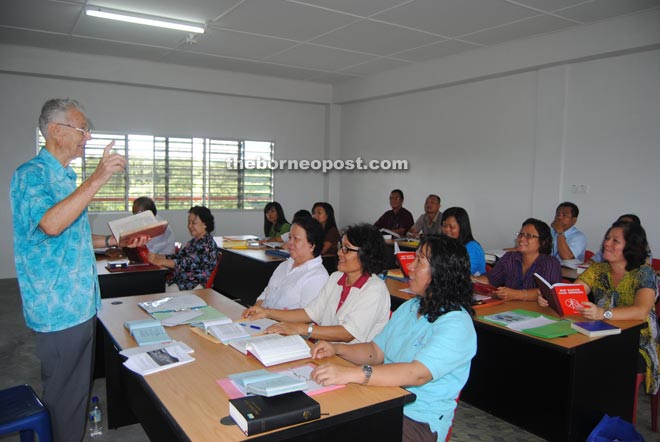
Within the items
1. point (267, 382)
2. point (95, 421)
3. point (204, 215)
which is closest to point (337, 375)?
point (267, 382)

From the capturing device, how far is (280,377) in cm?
170

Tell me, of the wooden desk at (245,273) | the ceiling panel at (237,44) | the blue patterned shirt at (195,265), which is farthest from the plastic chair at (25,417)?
the ceiling panel at (237,44)

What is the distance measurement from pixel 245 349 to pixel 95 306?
2.44ft

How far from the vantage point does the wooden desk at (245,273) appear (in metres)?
5.16

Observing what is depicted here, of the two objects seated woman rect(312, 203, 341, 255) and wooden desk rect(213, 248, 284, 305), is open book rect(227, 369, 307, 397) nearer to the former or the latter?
wooden desk rect(213, 248, 284, 305)

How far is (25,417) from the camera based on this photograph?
1977 millimetres

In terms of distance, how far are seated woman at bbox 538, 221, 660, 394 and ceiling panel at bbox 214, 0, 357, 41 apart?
3.53 metres

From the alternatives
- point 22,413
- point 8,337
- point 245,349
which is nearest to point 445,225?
point 245,349

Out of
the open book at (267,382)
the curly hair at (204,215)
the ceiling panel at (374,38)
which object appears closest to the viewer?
the open book at (267,382)

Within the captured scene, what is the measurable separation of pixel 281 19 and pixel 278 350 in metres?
4.28

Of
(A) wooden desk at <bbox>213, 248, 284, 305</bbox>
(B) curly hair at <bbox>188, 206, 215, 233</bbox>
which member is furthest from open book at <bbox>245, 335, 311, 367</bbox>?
(A) wooden desk at <bbox>213, 248, 284, 305</bbox>

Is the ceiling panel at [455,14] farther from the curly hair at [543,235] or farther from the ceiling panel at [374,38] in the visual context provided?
the curly hair at [543,235]

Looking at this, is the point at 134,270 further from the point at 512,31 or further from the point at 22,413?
the point at 512,31

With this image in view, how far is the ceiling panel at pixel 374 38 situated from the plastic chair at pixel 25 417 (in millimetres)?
4678
